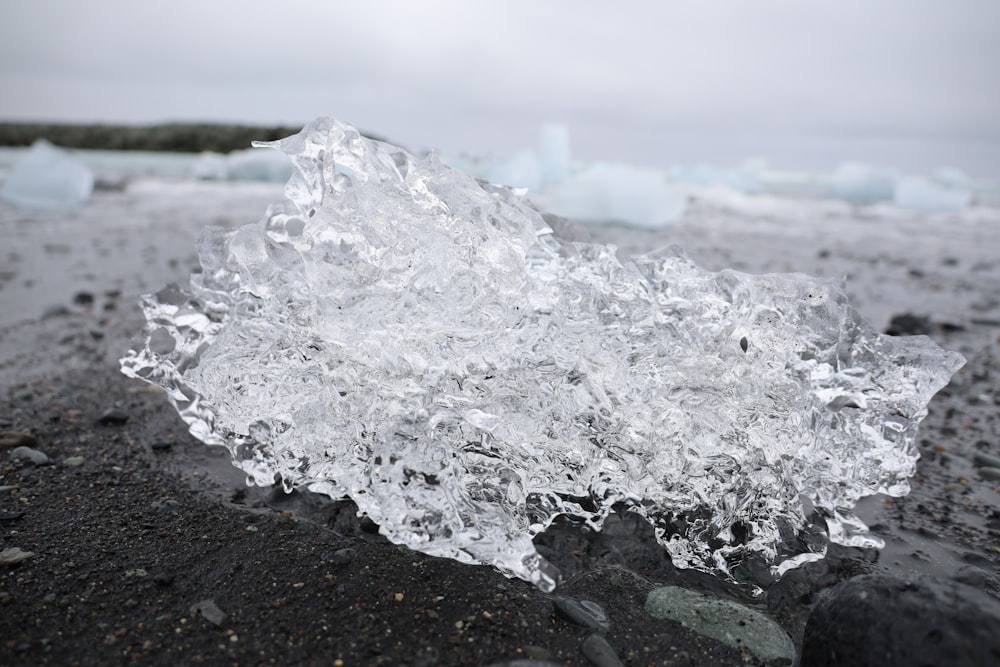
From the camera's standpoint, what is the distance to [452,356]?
2057 millimetres

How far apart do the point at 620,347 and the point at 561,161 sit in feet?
55.3

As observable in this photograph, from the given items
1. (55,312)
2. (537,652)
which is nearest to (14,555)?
(537,652)

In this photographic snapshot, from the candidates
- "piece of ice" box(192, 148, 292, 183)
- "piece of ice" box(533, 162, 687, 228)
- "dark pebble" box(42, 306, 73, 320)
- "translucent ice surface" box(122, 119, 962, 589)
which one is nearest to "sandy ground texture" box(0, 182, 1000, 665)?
"translucent ice surface" box(122, 119, 962, 589)

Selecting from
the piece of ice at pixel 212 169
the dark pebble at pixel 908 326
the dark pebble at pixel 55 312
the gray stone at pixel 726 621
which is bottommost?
the gray stone at pixel 726 621

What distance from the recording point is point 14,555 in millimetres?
1870

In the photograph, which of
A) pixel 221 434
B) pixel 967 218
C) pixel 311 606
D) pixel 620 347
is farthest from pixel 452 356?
pixel 967 218

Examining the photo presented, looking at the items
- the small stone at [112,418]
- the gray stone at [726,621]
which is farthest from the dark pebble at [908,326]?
the small stone at [112,418]

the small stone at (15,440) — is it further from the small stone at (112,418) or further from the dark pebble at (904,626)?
the dark pebble at (904,626)

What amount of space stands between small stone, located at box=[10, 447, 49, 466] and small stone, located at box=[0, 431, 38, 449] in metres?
0.06

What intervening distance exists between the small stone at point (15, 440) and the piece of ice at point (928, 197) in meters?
19.1

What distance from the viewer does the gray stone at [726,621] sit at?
5.61ft

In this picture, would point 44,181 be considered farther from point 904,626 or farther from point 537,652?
point 904,626

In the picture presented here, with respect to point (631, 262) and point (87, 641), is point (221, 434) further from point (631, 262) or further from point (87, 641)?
point (631, 262)

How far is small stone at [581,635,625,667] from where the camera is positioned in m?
1.62
